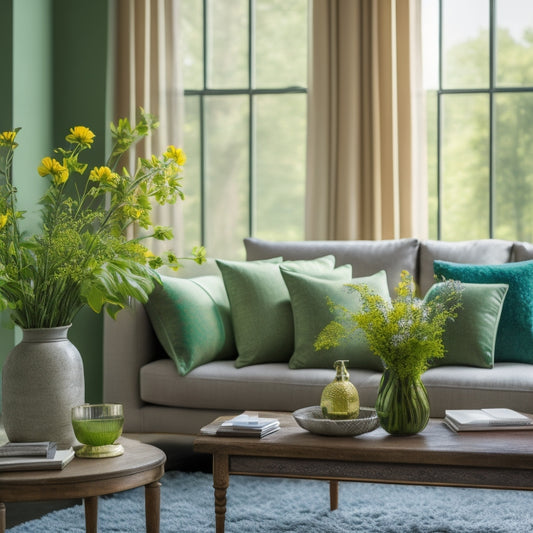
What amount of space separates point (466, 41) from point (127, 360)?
2830mm

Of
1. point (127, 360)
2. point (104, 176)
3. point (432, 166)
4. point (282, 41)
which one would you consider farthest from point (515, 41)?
point (104, 176)

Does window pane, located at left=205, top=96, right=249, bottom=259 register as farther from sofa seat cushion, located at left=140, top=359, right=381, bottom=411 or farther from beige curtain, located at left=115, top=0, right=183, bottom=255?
sofa seat cushion, located at left=140, top=359, right=381, bottom=411

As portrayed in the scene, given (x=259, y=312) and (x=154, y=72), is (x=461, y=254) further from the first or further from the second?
(x=154, y=72)

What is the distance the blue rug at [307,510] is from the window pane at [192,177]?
2.08 m

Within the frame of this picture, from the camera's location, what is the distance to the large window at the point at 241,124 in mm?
5039

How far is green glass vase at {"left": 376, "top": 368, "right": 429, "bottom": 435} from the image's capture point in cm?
237

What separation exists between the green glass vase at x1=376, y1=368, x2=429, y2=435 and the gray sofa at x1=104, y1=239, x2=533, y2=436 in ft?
2.64

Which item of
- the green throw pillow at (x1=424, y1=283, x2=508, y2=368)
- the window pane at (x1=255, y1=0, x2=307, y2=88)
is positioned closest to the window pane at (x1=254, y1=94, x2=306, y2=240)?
the window pane at (x1=255, y1=0, x2=307, y2=88)

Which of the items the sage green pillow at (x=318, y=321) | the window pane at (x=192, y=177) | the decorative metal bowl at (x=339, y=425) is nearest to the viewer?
the decorative metal bowl at (x=339, y=425)

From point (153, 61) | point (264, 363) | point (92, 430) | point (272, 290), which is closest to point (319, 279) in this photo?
point (272, 290)

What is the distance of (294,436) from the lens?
2.39 metres

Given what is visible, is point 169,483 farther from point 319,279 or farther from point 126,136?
point 126,136

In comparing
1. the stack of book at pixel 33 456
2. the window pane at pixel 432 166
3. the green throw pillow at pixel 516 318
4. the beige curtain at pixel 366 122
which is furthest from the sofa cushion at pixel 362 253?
the stack of book at pixel 33 456

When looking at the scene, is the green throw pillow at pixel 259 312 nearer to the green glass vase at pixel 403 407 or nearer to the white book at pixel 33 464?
the green glass vase at pixel 403 407
